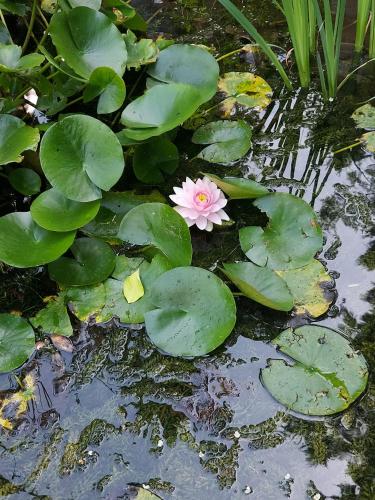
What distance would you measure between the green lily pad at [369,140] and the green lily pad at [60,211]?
42.4 inches

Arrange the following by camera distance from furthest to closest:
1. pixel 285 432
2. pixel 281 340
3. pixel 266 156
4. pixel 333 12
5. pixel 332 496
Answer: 1. pixel 333 12
2. pixel 266 156
3. pixel 281 340
4. pixel 285 432
5. pixel 332 496

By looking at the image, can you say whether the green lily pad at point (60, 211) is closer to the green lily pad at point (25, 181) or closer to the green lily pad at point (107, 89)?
the green lily pad at point (25, 181)

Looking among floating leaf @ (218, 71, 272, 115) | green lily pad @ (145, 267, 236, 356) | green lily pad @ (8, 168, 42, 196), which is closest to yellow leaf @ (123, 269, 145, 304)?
green lily pad @ (145, 267, 236, 356)

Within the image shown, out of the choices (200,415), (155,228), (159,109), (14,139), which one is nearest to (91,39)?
(159,109)

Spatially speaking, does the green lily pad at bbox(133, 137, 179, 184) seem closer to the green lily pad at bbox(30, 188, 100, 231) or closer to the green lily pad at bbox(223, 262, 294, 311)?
the green lily pad at bbox(30, 188, 100, 231)

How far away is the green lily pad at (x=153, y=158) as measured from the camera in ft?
6.11

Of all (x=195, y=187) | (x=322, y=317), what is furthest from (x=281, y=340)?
(x=195, y=187)

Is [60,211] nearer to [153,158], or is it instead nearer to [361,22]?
[153,158]

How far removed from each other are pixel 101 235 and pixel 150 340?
1.32ft

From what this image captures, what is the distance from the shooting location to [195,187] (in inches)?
66.1

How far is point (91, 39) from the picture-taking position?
1.79 metres

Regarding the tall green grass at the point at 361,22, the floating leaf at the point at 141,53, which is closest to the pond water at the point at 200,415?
the floating leaf at the point at 141,53

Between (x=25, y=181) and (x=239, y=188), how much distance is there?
29.7 inches

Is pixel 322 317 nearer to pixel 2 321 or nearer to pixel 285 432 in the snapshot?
pixel 285 432
